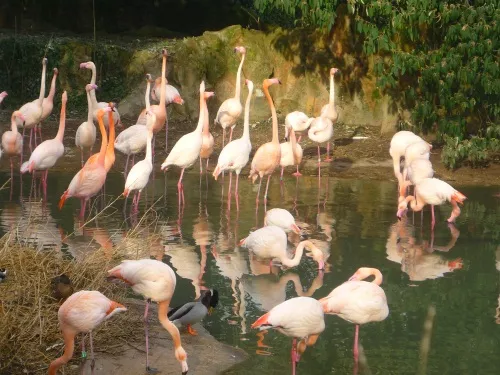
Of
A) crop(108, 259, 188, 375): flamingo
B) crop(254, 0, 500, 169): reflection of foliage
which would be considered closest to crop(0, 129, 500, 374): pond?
crop(108, 259, 188, 375): flamingo

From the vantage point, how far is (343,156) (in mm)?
13836

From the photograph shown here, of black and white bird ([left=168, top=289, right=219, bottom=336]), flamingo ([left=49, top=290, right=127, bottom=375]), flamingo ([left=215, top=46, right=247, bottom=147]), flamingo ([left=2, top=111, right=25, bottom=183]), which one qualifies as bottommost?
black and white bird ([left=168, top=289, right=219, bottom=336])

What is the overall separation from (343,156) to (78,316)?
8.88 meters

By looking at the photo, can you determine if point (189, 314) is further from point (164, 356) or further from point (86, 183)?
point (86, 183)

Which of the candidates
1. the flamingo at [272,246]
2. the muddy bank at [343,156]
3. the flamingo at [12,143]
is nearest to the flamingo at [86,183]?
the flamingo at [12,143]

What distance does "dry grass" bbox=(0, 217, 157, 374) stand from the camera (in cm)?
555

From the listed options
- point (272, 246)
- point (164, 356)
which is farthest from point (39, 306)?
point (272, 246)

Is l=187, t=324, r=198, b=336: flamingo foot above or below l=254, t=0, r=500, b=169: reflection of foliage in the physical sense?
below

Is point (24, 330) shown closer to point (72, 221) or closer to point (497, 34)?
point (72, 221)

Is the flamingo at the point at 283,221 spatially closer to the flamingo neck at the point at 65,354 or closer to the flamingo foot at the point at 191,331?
the flamingo foot at the point at 191,331

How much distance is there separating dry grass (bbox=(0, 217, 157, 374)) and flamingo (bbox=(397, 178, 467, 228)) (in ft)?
12.7

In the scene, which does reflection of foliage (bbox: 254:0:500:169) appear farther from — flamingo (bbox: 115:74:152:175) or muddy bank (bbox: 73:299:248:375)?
muddy bank (bbox: 73:299:248:375)

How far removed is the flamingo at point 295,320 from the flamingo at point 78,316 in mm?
953

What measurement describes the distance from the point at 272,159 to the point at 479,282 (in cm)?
356
